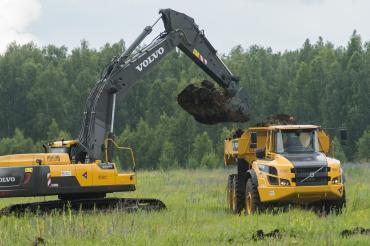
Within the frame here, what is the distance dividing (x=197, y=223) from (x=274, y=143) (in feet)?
10.2

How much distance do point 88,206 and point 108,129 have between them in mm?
2089

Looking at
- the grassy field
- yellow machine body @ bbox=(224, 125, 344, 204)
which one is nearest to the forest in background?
yellow machine body @ bbox=(224, 125, 344, 204)

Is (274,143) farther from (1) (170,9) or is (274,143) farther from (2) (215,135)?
(2) (215,135)

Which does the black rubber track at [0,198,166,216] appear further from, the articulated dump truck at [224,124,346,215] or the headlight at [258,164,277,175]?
the headlight at [258,164,277,175]

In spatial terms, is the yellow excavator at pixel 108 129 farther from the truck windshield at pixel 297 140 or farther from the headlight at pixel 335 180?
the headlight at pixel 335 180

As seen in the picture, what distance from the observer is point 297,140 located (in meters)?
15.4

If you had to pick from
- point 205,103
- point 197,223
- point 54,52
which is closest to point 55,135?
point 54,52

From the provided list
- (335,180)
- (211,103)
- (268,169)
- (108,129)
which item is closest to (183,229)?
(268,169)

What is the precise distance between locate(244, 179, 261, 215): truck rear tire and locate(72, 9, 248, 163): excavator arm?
12.7 feet

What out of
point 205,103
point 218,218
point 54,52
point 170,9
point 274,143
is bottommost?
point 218,218

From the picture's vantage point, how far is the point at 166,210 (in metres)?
16.4

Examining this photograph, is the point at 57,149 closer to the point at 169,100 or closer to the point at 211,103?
the point at 211,103

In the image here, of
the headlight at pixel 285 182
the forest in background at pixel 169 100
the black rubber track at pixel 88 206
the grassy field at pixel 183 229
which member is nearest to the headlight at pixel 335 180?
the grassy field at pixel 183 229

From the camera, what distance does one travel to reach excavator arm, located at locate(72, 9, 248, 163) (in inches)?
661
